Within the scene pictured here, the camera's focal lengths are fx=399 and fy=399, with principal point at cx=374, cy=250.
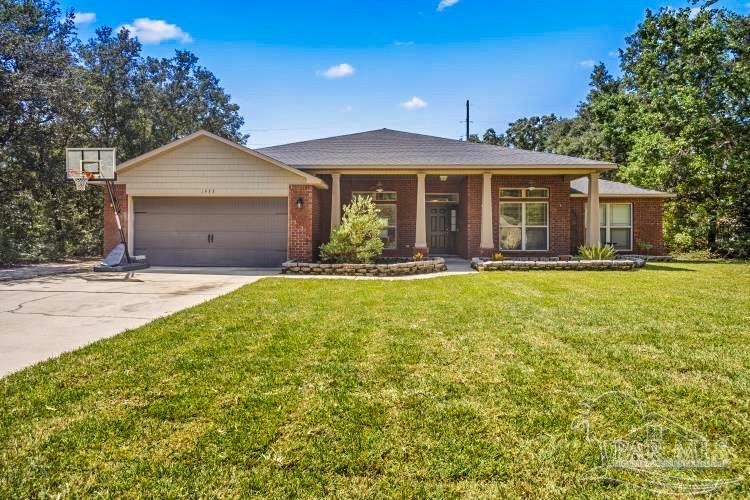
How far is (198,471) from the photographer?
79.6 inches

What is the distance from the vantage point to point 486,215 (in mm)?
12852

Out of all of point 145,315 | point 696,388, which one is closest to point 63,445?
point 145,315

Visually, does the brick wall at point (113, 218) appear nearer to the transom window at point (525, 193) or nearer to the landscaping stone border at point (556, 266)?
the landscaping stone border at point (556, 266)

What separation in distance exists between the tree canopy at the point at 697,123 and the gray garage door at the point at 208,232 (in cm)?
1713

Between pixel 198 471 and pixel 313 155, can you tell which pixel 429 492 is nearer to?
pixel 198 471

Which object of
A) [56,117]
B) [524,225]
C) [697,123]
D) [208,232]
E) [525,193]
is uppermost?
[697,123]

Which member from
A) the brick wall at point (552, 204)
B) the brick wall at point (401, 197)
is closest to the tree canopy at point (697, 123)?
the brick wall at point (552, 204)

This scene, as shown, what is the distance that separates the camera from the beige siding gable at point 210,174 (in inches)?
452

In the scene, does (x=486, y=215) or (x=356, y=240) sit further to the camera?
(x=486, y=215)

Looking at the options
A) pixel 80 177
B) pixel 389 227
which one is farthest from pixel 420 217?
pixel 80 177

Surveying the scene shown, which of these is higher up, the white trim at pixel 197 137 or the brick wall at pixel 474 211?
the white trim at pixel 197 137

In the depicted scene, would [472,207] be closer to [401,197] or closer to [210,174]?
[401,197]

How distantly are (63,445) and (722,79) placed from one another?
2282cm

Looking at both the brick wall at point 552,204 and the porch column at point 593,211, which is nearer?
the porch column at point 593,211
